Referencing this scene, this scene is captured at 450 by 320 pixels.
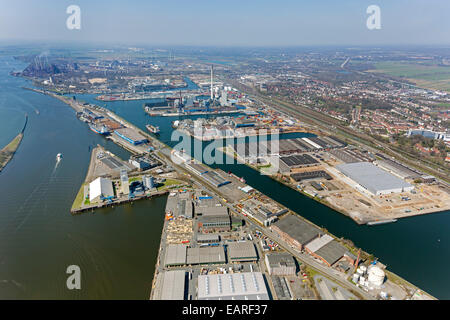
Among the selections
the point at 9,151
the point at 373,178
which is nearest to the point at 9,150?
the point at 9,151

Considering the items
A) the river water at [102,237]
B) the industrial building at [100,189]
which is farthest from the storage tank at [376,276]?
the industrial building at [100,189]

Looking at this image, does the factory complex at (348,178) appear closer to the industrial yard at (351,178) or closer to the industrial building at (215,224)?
the industrial yard at (351,178)

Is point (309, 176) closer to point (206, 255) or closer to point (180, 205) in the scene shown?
point (180, 205)

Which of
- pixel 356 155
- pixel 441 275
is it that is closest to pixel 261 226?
pixel 441 275

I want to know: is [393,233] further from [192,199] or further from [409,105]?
[409,105]

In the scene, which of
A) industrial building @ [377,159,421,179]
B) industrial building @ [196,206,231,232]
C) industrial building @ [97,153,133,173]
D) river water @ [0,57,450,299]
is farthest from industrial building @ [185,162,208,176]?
industrial building @ [377,159,421,179]

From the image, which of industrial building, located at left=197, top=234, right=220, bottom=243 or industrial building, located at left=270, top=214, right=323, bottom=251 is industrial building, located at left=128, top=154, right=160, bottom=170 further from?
industrial building, located at left=270, top=214, right=323, bottom=251
